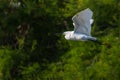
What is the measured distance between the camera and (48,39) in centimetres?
804

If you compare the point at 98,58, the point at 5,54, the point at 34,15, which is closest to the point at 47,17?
the point at 34,15

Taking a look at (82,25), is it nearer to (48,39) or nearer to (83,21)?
(83,21)

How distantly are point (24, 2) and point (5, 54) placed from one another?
694mm

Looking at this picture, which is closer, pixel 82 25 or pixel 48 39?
pixel 82 25

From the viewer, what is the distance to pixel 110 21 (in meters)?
7.20

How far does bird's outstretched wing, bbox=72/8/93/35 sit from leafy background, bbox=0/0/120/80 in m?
0.83

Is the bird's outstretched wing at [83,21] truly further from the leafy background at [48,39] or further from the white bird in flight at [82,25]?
the leafy background at [48,39]

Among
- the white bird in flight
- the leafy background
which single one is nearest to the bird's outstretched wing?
the white bird in flight

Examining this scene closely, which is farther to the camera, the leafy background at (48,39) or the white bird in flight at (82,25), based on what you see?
the leafy background at (48,39)

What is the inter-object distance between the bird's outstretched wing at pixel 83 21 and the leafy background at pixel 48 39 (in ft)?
2.74

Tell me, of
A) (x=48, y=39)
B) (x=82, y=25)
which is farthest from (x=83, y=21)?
(x=48, y=39)

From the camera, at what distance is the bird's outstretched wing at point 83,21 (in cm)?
594

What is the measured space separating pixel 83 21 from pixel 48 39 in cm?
203

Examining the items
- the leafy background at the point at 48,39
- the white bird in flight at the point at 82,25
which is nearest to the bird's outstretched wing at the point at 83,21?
the white bird in flight at the point at 82,25
